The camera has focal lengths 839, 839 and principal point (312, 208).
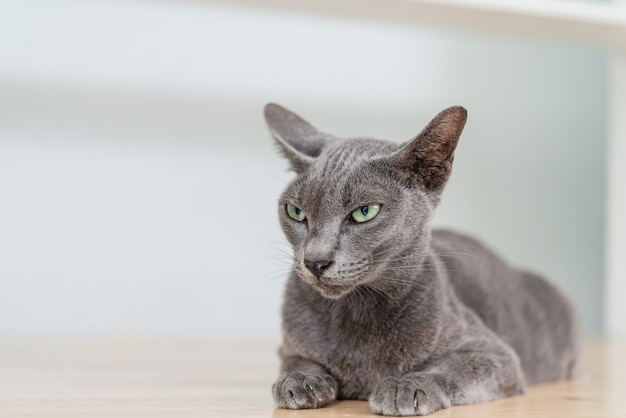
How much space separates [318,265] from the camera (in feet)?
4.86

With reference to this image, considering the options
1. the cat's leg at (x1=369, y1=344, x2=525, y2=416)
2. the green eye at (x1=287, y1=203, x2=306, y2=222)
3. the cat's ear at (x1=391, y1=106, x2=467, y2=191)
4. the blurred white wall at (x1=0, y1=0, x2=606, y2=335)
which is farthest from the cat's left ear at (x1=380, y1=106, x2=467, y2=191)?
the blurred white wall at (x1=0, y1=0, x2=606, y2=335)

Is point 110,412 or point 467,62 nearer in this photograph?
point 110,412

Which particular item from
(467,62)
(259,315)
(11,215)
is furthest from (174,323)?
(467,62)

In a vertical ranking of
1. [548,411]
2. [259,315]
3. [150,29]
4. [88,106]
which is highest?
[150,29]

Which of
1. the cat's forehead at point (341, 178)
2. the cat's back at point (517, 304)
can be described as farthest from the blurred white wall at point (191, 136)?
the cat's forehead at point (341, 178)

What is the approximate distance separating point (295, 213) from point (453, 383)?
1.47ft

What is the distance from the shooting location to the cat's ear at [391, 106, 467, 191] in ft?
5.03

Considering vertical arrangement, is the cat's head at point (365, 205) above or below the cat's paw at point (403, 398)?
above

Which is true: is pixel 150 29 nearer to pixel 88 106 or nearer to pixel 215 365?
pixel 88 106

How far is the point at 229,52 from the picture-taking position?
3.46m

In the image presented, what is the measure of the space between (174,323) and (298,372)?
191 cm

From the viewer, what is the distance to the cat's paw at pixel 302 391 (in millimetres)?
1558

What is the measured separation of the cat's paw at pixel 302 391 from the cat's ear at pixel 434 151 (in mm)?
435

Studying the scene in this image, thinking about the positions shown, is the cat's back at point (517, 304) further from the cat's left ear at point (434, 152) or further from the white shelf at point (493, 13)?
the white shelf at point (493, 13)
